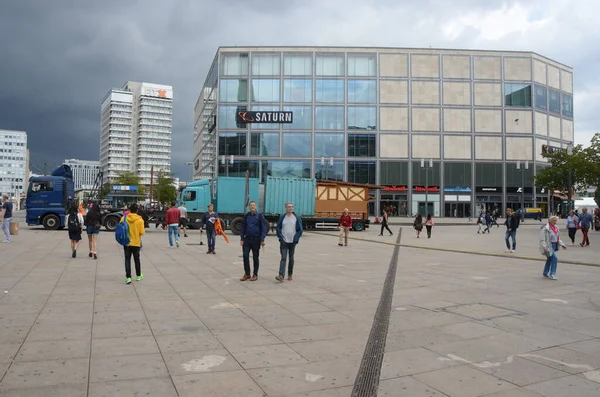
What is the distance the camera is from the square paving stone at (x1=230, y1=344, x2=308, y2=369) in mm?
4449

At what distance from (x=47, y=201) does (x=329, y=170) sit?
4088 centimetres

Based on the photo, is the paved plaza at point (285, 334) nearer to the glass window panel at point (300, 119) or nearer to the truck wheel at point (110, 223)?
the truck wheel at point (110, 223)

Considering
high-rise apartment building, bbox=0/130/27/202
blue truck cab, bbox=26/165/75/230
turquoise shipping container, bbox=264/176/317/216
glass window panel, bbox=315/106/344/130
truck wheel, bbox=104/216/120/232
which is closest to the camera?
blue truck cab, bbox=26/165/75/230

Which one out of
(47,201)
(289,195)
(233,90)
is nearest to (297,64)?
(233,90)

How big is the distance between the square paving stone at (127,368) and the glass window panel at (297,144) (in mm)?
57566

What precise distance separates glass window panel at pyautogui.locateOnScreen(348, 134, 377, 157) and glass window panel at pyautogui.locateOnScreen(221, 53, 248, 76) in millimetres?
17276

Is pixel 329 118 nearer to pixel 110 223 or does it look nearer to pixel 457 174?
pixel 457 174

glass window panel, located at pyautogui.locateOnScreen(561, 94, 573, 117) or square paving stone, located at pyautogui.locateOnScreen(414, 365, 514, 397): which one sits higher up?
glass window panel, located at pyautogui.locateOnScreen(561, 94, 573, 117)

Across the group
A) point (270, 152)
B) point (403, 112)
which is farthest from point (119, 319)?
point (403, 112)

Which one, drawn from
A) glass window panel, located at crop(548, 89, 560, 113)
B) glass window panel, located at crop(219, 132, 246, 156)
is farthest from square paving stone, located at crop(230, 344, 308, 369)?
glass window panel, located at crop(548, 89, 560, 113)

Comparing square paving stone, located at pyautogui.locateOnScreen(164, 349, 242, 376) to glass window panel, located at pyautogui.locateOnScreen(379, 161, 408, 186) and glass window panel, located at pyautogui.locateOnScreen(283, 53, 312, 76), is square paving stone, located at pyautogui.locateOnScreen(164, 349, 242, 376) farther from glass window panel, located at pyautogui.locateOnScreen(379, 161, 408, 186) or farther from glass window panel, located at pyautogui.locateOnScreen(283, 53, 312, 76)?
glass window panel, located at pyautogui.locateOnScreen(283, 53, 312, 76)

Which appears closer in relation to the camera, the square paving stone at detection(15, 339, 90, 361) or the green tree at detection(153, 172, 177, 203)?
the square paving stone at detection(15, 339, 90, 361)

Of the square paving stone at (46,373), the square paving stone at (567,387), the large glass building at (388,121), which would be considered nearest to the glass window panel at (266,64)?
the large glass building at (388,121)

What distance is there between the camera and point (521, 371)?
4.30m
